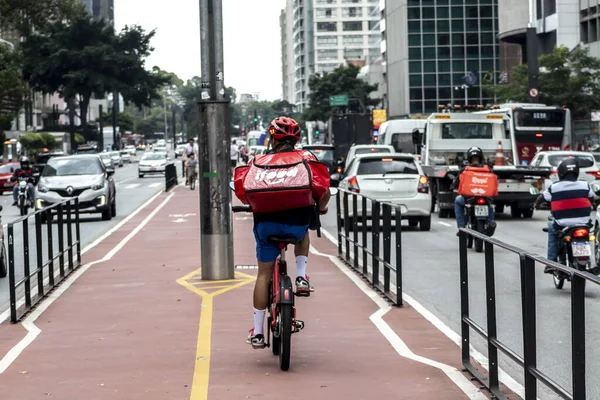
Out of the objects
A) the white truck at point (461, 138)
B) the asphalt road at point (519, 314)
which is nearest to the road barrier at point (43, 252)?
the asphalt road at point (519, 314)

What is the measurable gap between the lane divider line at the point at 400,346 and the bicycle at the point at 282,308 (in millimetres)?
1059

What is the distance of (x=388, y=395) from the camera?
770 centimetres

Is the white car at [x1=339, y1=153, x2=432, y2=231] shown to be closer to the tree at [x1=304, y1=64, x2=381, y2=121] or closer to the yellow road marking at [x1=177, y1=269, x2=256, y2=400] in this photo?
the yellow road marking at [x1=177, y1=269, x2=256, y2=400]

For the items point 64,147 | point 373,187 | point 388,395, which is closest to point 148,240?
point 373,187

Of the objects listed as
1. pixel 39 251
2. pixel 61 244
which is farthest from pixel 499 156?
pixel 39 251

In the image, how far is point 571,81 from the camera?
54.6 meters

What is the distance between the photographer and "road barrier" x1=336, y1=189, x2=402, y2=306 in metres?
12.5

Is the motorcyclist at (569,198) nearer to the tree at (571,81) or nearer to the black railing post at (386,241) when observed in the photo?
the black railing post at (386,241)

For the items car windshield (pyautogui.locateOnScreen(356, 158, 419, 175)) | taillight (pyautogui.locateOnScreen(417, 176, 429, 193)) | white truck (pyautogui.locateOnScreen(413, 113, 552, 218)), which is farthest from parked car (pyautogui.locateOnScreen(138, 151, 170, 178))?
taillight (pyautogui.locateOnScreen(417, 176, 429, 193))

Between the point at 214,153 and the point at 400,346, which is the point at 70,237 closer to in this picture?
the point at 214,153

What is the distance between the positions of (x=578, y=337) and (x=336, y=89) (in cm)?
11539

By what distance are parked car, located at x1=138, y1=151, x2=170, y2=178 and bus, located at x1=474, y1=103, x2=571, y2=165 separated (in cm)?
2919

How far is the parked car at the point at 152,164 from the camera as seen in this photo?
2721 inches

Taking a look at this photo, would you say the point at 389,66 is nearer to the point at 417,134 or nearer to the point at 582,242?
the point at 417,134
